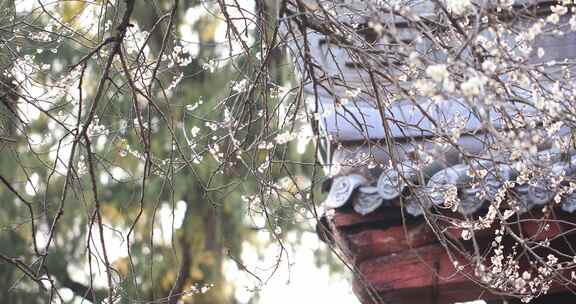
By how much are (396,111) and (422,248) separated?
105 centimetres

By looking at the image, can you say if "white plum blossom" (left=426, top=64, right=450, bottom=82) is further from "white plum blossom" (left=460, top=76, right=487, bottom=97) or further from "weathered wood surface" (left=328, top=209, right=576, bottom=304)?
"weathered wood surface" (left=328, top=209, right=576, bottom=304)

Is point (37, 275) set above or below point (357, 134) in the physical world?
below

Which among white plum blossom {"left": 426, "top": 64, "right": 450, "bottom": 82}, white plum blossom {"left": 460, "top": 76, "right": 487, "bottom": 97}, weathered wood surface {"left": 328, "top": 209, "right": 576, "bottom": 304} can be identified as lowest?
white plum blossom {"left": 460, "top": 76, "right": 487, "bottom": 97}

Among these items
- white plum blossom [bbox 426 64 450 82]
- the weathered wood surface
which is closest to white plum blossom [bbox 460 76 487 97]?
white plum blossom [bbox 426 64 450 82]

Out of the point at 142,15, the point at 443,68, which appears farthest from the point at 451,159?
the point at 142,15

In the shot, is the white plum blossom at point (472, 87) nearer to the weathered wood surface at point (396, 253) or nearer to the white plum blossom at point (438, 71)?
the white plum blossom at point (438, 71)

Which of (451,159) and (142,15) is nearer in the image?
(451,159)

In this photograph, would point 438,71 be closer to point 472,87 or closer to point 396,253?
point 472,87

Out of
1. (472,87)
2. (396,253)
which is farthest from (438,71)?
(396,253)

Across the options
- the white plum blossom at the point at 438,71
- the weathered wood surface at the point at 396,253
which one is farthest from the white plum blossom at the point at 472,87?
the weathered wood surface at the point at 396,253

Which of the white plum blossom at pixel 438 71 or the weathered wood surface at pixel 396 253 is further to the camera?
the weathered wood surface at pixel 396 253

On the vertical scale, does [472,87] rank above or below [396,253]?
below

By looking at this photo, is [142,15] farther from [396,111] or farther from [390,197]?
[390,197]

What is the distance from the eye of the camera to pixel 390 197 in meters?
3.13
